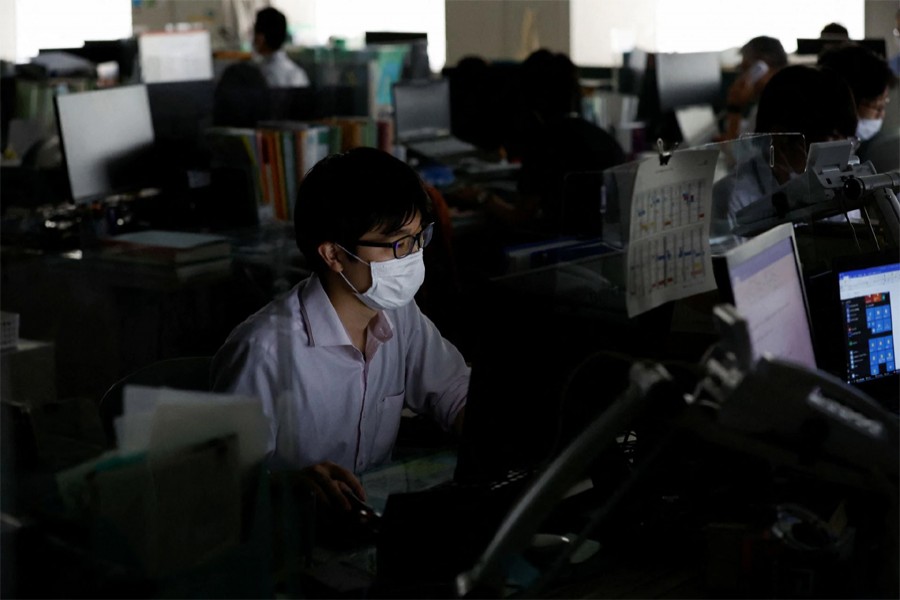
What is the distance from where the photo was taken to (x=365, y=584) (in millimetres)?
1517

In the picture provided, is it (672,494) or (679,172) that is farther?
(679,172)

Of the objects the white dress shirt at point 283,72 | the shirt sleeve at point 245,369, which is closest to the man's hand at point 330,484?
the shirt sleeve at point 245,369

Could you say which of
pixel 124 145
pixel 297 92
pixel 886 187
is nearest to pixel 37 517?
pixel 886 187

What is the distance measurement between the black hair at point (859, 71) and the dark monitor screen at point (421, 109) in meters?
2.13

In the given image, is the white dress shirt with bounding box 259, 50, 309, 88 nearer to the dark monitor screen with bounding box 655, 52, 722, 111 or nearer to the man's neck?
the dark monitor screen with bounding box 655, 52, 722, 111

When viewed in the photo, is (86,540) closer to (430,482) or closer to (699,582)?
(430,482)

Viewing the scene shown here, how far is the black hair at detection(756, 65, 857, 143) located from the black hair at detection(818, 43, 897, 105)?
4.43 ft

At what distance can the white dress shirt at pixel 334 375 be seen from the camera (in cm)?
194

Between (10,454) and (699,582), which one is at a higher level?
(10,454)

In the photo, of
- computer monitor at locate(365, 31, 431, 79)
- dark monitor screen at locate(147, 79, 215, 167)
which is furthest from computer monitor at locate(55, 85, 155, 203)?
computer monitor at locate(365, 31, 431, 79)

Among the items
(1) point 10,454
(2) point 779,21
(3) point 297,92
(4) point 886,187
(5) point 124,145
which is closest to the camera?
(1) point 10,454

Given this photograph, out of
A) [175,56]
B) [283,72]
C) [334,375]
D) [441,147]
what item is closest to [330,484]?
[334,375]

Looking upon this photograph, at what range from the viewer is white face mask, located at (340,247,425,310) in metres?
2.06

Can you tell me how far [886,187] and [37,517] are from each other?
5.58ft
